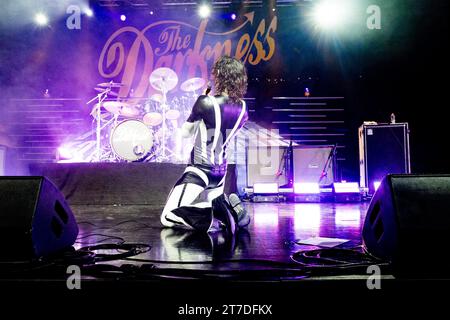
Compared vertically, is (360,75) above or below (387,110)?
above

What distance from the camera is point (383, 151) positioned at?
708cm

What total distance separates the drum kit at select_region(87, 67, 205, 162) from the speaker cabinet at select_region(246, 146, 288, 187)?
5.13 feet

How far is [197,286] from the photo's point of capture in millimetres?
1554

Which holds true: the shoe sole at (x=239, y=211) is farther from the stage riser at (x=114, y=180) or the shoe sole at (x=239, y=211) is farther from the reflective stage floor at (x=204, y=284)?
the stage riser at (x=114, y=180)

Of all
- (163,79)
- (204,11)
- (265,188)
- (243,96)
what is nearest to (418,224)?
(243,96)

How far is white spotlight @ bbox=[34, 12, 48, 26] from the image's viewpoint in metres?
8.28

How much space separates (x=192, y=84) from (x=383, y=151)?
4.26 m

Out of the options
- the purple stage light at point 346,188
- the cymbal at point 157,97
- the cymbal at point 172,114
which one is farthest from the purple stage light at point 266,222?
the cymbal at point 157,97

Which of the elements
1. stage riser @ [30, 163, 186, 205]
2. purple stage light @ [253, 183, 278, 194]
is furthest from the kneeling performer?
purple stage light @ [253, 183, 278, 194]

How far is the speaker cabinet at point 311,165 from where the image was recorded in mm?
7387

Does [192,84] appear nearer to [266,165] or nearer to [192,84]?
[192,84]
